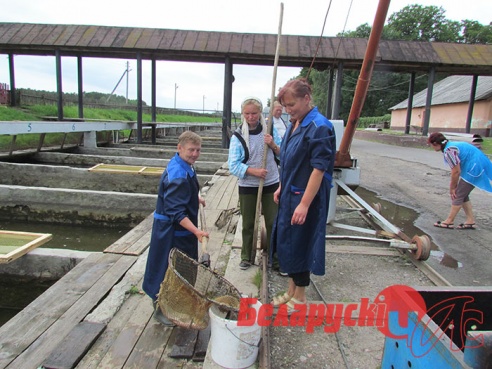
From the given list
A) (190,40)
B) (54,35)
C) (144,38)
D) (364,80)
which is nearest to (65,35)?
(54,35)

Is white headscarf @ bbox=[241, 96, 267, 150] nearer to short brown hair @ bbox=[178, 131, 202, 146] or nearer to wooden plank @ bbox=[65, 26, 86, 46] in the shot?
short brown hair @ bbox=[178, 131, 202, 146]

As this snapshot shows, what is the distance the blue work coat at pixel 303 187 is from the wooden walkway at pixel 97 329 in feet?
2.84

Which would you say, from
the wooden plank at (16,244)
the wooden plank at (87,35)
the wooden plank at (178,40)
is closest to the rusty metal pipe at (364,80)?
the wooden plank at (16,244)

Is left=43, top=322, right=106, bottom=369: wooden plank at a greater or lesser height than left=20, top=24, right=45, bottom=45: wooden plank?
lesser

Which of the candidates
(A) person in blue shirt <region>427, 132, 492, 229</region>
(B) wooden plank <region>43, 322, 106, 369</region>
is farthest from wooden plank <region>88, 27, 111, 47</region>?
(B) wooden plank <region>43, 322, 106, 369</region>

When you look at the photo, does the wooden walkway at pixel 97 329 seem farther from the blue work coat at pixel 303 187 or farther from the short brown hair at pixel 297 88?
the short brown hair at pixel 297 88

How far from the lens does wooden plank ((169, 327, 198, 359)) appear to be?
232cm

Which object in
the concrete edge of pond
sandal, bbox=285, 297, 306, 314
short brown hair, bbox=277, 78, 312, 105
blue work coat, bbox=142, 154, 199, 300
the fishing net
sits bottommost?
the concrete edge of pond

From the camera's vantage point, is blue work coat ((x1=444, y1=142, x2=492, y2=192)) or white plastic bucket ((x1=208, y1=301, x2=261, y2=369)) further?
blue work coat ((x1=444, y1=142, x2=492, y2=192))

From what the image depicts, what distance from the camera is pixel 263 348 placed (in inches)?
90.7

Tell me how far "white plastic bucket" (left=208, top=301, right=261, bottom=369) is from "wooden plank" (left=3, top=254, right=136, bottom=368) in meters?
1.22

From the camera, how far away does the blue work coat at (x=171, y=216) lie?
2492mm

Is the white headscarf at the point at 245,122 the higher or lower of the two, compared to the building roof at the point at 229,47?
lower

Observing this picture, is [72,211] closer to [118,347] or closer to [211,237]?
[211,237]
